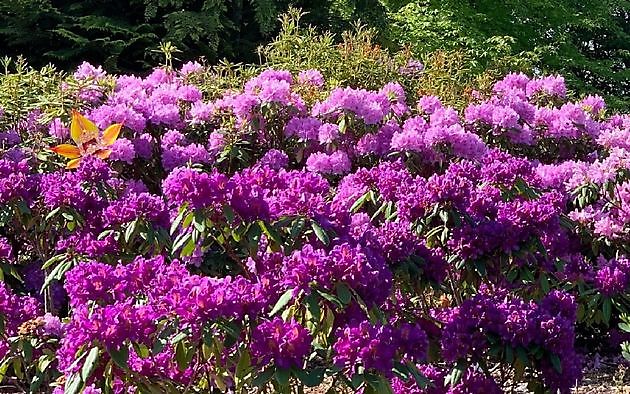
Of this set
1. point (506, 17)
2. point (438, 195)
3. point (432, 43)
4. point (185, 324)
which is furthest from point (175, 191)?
point (506, 17)

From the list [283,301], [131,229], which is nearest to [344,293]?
[283,301]

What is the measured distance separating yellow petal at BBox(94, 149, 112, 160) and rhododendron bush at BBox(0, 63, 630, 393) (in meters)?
0.01

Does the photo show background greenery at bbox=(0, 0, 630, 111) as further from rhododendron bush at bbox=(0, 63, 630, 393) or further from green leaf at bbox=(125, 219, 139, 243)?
green leaf at bbox=(125, 219, 139, 243)

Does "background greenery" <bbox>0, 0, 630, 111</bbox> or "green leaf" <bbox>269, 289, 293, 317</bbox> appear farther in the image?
"background greenery" <bbox>0, 0, 630, 111</bbox>

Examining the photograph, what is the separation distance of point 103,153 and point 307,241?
1.51 m

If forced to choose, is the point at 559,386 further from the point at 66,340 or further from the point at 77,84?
the point at 77,84

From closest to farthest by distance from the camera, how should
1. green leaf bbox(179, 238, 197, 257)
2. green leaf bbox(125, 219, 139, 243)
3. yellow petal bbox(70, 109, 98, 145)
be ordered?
green leaf bbox(179, 238, 197, 257), green leaf bbox(125, 219, 139, 243), yellow petal bbox(70, 109, 98, 145)

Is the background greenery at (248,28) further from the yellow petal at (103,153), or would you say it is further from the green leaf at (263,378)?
the green leaf at (263,378)

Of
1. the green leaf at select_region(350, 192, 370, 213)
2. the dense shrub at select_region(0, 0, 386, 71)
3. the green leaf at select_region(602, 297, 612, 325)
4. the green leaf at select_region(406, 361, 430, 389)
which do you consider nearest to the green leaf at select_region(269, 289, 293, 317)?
the green leaf at select_region(406, 361, 430, 389)

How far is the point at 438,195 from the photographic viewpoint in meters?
2.88

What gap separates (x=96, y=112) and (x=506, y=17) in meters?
8.25

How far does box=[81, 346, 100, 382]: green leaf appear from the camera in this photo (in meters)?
1.91

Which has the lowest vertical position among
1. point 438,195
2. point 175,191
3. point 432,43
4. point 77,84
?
point 432,43

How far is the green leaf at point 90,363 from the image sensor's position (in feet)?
6.27
